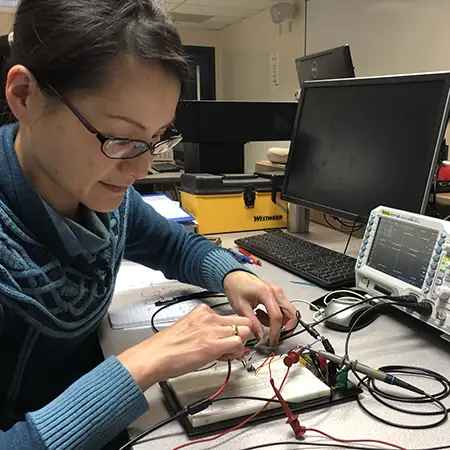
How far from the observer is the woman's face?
2.20ft

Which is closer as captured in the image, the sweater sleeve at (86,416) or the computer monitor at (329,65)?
the sweater sleeve at (86,416)

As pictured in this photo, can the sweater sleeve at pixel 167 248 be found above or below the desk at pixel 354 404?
above

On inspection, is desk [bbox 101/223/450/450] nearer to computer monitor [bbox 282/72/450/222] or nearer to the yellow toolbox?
computer monitor [bbox 282/72/450/222]

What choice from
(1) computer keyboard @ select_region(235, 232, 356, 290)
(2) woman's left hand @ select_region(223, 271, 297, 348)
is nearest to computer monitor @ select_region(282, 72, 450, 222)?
(1) computer keyboard @ select_region(235, 232, 356, 290)

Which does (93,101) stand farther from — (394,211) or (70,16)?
(394,211)

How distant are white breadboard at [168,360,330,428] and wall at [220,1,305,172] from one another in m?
2.92

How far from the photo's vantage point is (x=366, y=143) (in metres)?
1.25

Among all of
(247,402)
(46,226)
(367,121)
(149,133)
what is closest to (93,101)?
(149,133)

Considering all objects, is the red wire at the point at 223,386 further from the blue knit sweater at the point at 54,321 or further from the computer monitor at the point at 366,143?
the computer monitor at the point at 366,143

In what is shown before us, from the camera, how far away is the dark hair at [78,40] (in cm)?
66

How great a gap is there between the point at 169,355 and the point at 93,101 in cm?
37

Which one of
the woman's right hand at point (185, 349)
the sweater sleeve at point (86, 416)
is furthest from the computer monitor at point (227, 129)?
the sweater sleeve at point (86, 416)

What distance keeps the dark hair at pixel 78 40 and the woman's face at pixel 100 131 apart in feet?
0.06

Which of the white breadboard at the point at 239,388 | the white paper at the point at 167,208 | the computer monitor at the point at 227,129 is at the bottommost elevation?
the white breadboard at the point at 239,388
